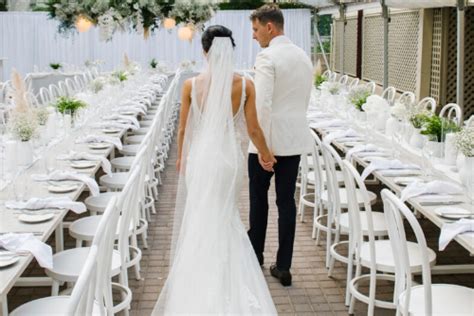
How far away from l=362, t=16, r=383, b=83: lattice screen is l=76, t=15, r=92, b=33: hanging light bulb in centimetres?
953

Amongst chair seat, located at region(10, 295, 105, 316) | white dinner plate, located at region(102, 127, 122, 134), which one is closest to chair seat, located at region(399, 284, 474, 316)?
chair seat, located at region(10, 295, 105, 316)

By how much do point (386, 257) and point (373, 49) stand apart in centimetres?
1416

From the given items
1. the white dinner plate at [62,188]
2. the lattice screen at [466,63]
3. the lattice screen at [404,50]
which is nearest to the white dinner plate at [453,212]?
the white dinner plate at [62,188]

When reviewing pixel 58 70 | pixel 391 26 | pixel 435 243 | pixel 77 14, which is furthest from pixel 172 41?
pixel 435 243

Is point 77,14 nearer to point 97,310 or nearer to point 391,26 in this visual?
point 97,310

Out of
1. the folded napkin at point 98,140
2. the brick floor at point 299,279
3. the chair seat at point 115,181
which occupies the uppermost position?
the folded napkin at point 98,140

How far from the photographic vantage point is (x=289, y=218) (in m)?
4.66

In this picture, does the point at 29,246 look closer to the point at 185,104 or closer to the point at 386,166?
the point at 185,104

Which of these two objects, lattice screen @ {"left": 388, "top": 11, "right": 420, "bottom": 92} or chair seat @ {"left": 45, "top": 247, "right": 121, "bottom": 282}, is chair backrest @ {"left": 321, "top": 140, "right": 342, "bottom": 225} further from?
lattice screen @ {"left": 388, "top": 11, "right": 420, "bottom": 92}

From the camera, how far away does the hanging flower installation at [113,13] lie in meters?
8.97

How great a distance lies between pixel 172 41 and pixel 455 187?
563 inches

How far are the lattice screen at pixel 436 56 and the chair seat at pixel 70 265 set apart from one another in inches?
385

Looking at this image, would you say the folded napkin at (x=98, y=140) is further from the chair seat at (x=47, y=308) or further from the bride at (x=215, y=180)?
the chair seat at (x=47, y=308)

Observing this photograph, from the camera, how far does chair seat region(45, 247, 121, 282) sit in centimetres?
360
